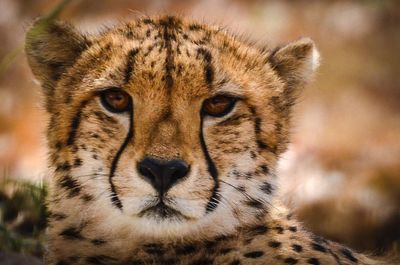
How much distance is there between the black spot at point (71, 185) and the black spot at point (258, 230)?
0.58 m

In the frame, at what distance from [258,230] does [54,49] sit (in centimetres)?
96

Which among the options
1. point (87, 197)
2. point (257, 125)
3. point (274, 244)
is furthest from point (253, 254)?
point (87, 197)

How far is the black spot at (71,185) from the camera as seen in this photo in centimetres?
322

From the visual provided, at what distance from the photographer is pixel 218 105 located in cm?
317

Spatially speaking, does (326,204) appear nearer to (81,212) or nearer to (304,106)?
(304,106)

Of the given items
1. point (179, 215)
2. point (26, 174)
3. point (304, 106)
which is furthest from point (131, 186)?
point (304, 106)

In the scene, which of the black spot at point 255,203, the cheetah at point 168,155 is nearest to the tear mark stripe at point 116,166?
the cheetah at point 168,155

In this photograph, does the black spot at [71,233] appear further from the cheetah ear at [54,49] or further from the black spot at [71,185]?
the cheetah ear at [54,49]

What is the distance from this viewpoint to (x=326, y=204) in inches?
227

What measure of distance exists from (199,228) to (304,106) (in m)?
4.16

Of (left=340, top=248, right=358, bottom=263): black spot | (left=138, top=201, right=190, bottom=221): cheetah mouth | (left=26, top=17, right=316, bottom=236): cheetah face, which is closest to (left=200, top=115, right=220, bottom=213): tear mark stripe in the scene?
(left=26, top=17, right=316, bottom=236): cheetah face

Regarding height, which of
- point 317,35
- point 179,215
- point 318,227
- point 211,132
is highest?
point 317,35

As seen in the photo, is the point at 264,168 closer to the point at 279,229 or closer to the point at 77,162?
the point at 279,229

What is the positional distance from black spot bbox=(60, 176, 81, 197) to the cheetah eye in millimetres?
268
